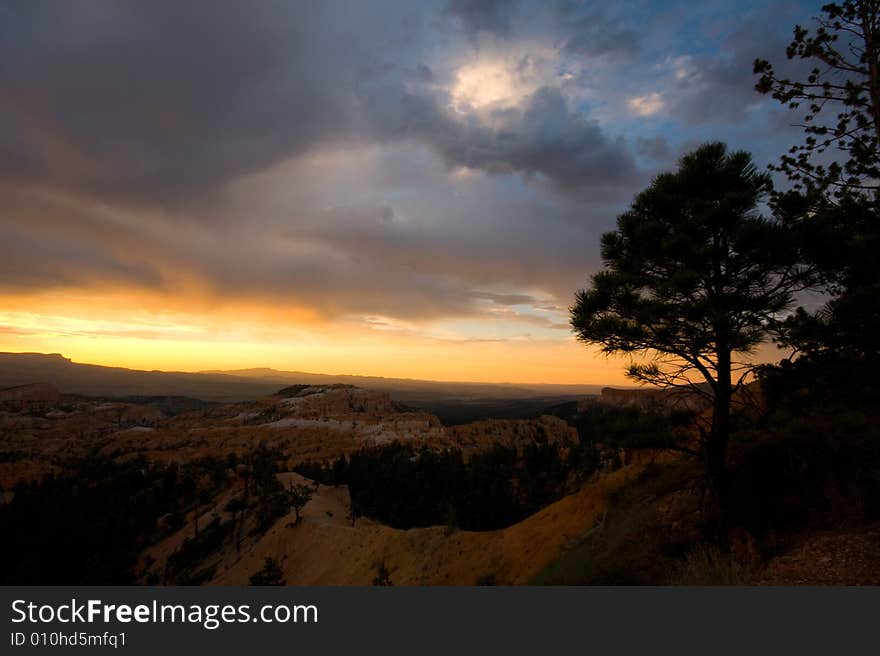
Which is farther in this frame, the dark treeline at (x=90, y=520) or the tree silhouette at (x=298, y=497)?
the dark treeline at (x=90, y=520)

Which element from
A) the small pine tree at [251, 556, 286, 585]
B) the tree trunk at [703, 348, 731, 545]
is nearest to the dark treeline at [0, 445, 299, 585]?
the small pine tree at [251, 556, 286, 585]

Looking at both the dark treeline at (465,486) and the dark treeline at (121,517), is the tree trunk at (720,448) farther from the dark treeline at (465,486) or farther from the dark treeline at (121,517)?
the dark treeline at (121,517)

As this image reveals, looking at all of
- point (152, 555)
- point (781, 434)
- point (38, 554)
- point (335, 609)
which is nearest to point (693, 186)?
point (781, 434)

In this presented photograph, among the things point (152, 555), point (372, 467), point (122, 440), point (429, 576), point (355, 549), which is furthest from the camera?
point (122, 440)

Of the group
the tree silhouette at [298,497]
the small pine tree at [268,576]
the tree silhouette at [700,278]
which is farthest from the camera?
the tree silhouette at [298,497]

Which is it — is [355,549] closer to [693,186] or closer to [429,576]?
[429,576]

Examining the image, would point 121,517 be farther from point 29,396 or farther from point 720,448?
point 29,396

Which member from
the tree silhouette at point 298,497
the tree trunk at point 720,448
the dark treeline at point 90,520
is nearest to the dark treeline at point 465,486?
the tree silhouette at point 298,497

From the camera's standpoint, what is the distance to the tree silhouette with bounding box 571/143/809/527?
7055mm

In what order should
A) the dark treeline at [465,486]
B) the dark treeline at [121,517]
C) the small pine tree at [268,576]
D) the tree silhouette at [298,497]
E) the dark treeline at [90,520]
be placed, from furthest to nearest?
the dark treeline at [90,520]
the dark treeline at [121,517]
the dark treeline at [465,486]
the tree silhouette at [298,497]
the small pine tree at [268,576]

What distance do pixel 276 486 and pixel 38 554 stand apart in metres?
31.6

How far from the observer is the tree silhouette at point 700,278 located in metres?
7.05

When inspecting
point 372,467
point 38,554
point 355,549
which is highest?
point 355,549

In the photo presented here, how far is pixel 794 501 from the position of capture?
7.41 m
